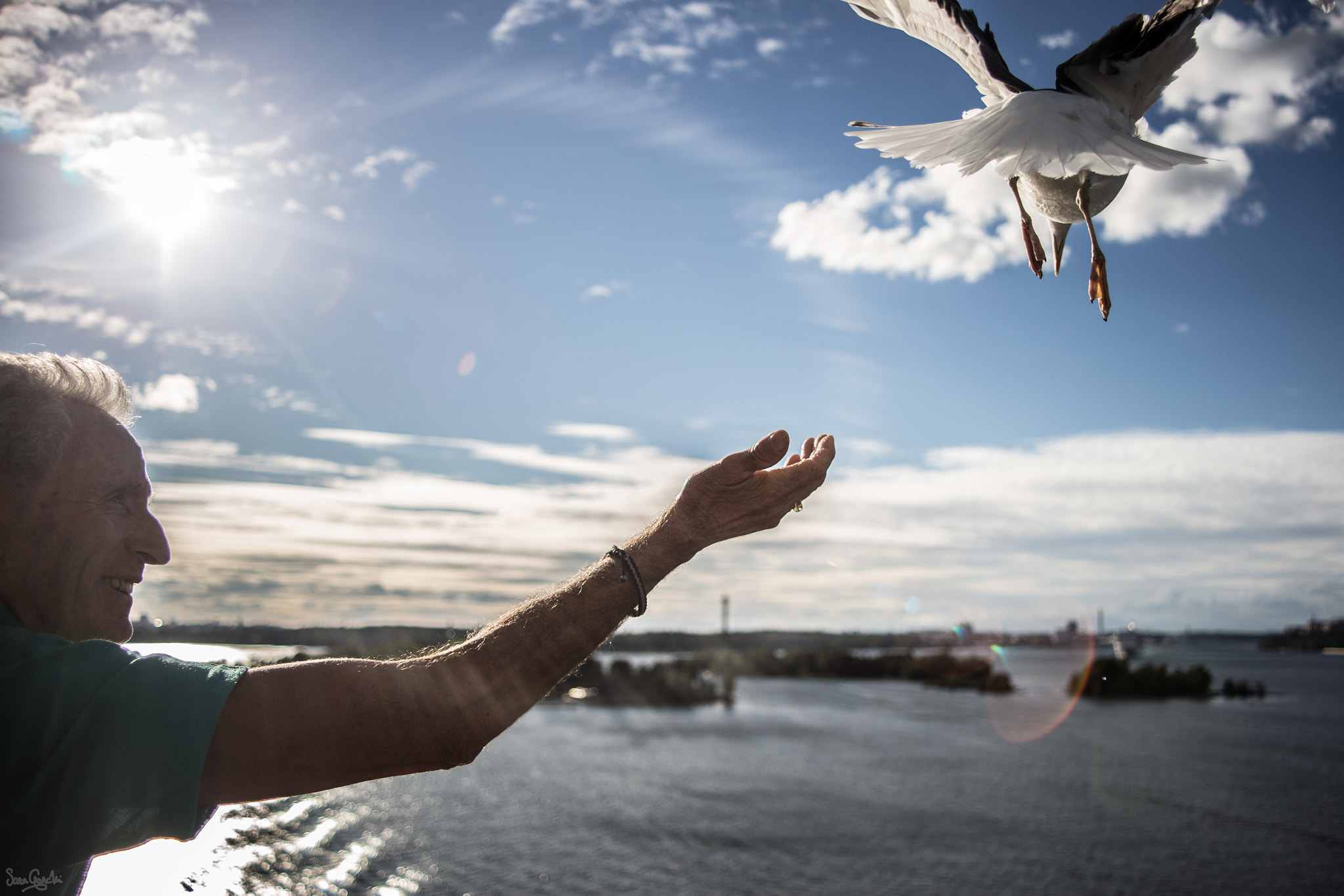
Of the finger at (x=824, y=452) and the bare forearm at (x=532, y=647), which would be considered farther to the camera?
the finger at (x=824, y=452)

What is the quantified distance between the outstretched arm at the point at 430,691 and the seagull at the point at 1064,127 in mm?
1208

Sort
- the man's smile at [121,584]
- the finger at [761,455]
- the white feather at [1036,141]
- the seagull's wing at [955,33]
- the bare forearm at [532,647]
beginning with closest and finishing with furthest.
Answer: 1. the bare forearm at [532,647]
2. the man's smile at [121,584]
3. the finger at [761,455]
4. the white feather at [1036,141]
5. the seagull's wing at [955,33]

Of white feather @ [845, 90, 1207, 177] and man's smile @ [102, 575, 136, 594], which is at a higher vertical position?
white feather @ [845, 90, 1207, 177]

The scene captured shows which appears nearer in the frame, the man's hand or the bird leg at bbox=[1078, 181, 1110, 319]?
the man's hand

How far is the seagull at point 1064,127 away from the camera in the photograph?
202 cm

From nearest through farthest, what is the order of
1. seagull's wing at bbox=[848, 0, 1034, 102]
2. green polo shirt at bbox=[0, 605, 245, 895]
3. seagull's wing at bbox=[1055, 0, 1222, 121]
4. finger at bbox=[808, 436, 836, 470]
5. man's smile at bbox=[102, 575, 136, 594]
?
green polo shirt at bbox=[0, 605, 245, 895], man's smile at bbox=[102, 575, 136, 594], finger at bbox=[808, 436, 836, 470], seagull's wing at bbox=[1055, 0, 1222, 121], seagull's wing at bbox=[848, 0, 1034, 102]

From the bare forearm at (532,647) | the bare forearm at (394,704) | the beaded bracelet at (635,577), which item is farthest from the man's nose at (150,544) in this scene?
the beaded bracelet at (635,577)

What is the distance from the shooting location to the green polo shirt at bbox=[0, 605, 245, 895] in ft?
3.40

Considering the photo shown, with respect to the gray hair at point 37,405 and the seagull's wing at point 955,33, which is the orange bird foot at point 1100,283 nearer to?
the seagull's wing at point 955,33

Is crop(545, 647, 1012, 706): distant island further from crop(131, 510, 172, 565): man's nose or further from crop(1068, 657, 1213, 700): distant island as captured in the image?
crop(131, 510, 172, 565): man's nose

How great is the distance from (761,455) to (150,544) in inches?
46.2

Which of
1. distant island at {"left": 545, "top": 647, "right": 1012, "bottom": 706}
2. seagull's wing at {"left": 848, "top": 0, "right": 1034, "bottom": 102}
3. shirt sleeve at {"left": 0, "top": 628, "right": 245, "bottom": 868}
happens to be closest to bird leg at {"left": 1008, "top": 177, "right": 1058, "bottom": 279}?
seagull's wing at {"left": 848, "top": 0, "right": 1034, "bottom": 102}

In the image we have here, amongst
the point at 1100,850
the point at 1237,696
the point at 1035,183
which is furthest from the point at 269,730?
the point at 1237,696

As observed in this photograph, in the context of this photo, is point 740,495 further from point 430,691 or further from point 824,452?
point 430,691
